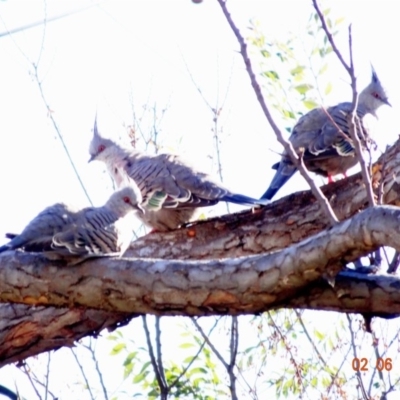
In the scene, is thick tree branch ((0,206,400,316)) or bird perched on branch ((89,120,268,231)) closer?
thick tree branch ((0,206,400,316))

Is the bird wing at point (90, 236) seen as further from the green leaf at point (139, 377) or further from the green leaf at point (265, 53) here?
the green leaf at point (265, 53)

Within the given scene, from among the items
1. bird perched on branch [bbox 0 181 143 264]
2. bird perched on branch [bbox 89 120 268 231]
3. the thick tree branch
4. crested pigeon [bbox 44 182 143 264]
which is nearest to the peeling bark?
bird perched on branch [bbox 89 120 268 231]

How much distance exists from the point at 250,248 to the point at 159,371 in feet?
2.74

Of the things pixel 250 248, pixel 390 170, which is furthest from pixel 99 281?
pixel 390 170

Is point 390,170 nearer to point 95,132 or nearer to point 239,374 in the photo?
point 239,374

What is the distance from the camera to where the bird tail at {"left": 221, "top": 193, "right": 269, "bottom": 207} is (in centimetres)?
576

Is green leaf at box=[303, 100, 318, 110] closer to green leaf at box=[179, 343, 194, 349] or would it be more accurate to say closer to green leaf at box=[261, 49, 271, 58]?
green leaf at box=[261, 49, 271, 58]

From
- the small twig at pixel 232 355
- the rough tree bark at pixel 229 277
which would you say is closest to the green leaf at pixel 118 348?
the small twig at pixel 232 355

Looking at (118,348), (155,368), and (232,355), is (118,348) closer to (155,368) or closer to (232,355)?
(155,368)

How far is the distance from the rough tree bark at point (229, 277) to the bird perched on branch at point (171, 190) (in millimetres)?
389

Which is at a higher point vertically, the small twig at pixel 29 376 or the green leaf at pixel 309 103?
the green leaf at pixel 309 103

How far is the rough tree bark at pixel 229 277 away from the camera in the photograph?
3756 mm

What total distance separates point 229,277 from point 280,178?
2424 millimetres
